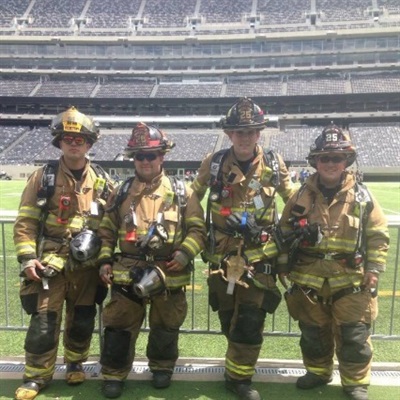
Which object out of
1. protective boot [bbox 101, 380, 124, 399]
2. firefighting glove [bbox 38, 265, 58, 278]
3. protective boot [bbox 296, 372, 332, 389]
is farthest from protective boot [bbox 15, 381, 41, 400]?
protective boot [bbox 296, 372, 332, 389]

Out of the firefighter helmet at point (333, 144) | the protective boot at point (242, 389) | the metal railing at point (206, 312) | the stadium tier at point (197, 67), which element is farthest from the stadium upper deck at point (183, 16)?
the protective boot at point (242, 389)

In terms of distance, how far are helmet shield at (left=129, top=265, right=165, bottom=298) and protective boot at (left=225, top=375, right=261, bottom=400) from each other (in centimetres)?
94

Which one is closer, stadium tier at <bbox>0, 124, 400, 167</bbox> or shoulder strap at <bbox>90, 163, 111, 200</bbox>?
shoulder strap at <bbox>90, 163, 111, 200</bbox>

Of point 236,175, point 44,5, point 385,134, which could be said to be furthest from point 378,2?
point 236,175

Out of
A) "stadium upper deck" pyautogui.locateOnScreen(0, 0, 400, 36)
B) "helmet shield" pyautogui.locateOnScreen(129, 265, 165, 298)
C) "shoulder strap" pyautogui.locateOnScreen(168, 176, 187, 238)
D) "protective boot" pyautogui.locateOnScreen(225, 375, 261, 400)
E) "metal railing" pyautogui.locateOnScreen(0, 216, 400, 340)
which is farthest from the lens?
"stadium upper deck" pyautogui.locateOnScreen(0, 0, 400, 36)

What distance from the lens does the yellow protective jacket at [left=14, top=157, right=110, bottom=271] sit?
11.2ft

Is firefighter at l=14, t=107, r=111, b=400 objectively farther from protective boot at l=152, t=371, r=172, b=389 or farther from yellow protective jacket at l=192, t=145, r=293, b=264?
yellow protective jacket at l=192, t=145, r=293, b=264

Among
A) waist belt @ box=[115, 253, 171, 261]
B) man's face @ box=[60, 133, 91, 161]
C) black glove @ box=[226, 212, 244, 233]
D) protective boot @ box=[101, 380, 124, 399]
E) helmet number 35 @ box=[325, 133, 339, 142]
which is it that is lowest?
protective boot @ box=[101, 380, 124, 399]

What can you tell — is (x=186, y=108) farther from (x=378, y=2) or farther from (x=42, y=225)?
(x=42, y=225)

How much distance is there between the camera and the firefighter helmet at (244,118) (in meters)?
3.37

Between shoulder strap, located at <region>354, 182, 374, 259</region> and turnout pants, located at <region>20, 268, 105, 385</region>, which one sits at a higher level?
shoulder strap, located at <region>354, 182, 374, 259</region>

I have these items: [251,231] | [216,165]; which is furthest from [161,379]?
[216,165]

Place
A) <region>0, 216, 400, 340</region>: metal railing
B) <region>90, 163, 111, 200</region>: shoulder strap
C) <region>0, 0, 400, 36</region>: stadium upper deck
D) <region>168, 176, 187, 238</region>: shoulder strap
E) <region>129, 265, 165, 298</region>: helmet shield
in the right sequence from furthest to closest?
<region>0, 0, 400, 36</region>: stadium upper deck < <region>0, 216, 400, 340</region>: metal railing < <region>90, 163, 111, 200</region>: shoulder strap < <region>168, 176, 187, 238</region>: shoulder strap < <region>129, 265, 165, 298</region>: helmet shield

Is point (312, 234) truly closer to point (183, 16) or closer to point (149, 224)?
point (149, 224)
